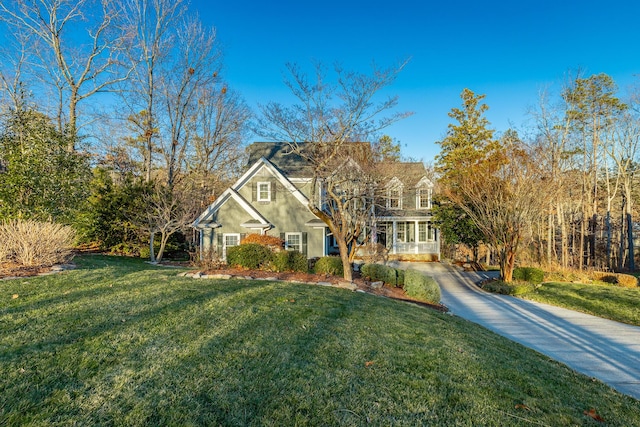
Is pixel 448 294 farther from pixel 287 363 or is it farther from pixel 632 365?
pixel 287 363

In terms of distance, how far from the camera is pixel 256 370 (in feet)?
10.6

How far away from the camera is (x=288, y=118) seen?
38.5 ft

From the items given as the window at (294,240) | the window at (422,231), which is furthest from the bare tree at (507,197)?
the window at (294,240)

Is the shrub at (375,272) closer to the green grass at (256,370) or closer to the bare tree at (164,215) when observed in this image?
the green grass at (256,370)

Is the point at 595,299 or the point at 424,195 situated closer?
the point at 595,299

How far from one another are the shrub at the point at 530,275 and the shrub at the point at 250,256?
1075cm

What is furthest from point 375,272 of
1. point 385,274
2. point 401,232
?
point 401,232

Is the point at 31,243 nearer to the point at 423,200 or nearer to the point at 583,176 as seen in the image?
the point at 423,200

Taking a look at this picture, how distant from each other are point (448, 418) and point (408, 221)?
71.9 feet

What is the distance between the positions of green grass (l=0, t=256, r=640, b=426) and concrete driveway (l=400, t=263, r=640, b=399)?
890 millimetres

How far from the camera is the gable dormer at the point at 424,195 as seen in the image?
2347 cm

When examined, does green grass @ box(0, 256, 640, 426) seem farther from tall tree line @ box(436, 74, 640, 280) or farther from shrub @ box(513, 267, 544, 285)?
tall tree line @ box(436, 74, 640, 280)

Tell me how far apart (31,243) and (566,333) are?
42.8ft

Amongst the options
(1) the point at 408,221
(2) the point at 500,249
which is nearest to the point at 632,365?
(2) the point at 500,249
